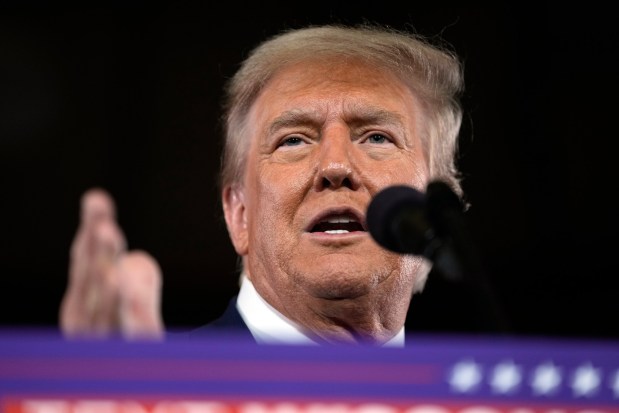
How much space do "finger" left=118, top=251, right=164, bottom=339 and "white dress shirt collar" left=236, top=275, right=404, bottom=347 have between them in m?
0.17

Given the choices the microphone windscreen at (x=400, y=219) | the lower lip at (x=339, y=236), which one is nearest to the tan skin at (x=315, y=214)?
the lower lip at (x=339, y=236)

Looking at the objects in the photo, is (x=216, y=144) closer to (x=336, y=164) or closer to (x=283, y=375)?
(x=336, y=164)

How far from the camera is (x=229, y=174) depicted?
2.07 metres

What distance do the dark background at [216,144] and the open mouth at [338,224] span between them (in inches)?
13.0

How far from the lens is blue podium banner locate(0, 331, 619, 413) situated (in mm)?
797

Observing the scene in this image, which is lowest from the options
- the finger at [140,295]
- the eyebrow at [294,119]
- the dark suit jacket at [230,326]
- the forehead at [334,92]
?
the dark suit jacket at [230,326]

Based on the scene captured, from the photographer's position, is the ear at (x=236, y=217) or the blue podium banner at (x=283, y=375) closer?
the blue podium banner at (x=283, y=375)

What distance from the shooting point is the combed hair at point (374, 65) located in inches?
79.3

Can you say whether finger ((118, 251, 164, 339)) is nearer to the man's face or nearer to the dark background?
the dark background

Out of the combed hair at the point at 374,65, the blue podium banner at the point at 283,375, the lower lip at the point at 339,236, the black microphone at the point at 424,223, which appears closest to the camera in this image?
the blue podium banner at the point at 283,375

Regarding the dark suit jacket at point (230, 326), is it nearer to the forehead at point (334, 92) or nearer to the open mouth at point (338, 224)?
the open mouth at point (338, 224)

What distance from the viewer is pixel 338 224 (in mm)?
1829

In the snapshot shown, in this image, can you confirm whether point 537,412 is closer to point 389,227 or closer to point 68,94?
point 389,227

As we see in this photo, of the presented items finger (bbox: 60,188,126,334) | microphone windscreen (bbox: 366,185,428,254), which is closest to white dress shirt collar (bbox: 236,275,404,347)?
finger (bbox: 60,188,126,334)
